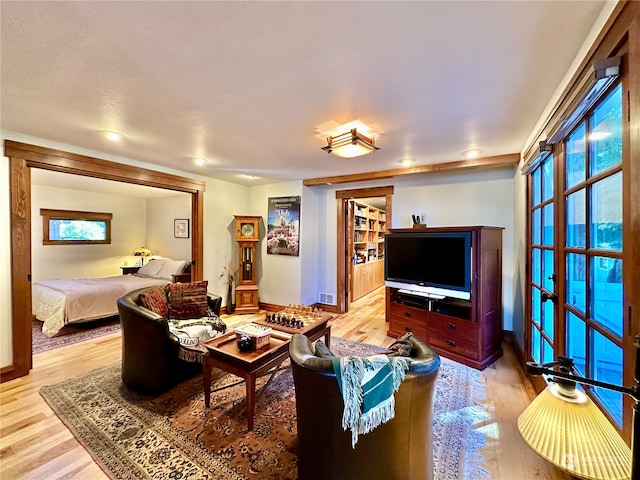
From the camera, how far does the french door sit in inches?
47.5

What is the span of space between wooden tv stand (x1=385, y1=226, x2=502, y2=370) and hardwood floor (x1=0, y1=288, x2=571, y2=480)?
236 mm

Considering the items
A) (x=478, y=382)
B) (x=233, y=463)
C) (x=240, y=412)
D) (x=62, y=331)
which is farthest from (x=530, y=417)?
(x=62, y=331)

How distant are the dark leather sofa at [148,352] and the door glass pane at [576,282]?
112 inches

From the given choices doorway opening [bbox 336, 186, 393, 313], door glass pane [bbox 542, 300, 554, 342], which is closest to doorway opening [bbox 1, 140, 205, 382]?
doorway opening [bbox 336, 186, 393, 313]

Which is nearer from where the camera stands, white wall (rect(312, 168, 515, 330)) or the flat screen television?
the flat screen television

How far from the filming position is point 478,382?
2539mm

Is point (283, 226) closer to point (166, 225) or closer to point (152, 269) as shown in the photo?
point (152, 269)

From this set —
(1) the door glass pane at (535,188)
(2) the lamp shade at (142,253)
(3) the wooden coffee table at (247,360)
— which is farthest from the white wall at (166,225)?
(1) the door glass pane at (535,188)

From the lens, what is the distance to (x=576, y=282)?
1.65 meters

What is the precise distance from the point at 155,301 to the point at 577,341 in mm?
3395

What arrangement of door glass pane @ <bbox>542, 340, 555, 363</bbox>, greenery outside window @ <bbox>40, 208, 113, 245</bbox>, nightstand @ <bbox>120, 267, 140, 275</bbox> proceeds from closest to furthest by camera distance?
door glass pane @ <bbox>542, 340, 555, 363</bbox>, greenery outside window @ <bbox>40, 208, 113, 245</bbox>, nightstand @ <bbox>120, 267, 140, 275</bbox>

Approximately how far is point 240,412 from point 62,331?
3.47 m

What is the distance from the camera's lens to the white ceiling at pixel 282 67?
1.19 meters

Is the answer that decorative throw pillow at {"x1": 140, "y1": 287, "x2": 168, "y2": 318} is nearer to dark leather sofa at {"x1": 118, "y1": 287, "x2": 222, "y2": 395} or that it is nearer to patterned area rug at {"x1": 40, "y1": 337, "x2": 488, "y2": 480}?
dark leather sofa at {"x1": 118, "y1": 287, "x2": 222, "y2": 395}
